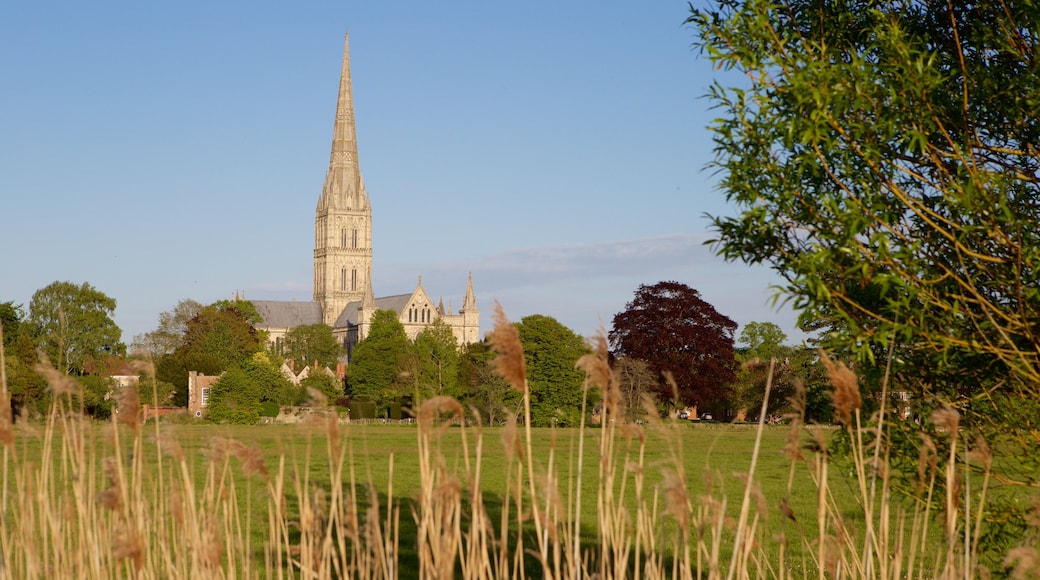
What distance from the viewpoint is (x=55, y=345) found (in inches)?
3022

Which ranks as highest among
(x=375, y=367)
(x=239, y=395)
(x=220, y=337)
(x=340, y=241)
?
(x=340, y=241)

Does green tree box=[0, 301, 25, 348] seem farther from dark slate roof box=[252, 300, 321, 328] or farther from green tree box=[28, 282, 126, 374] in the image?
dark slate roof box=[252, 300, 321, 328]

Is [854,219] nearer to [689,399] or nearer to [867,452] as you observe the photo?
[867,452]

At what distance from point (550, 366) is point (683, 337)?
27.6ft

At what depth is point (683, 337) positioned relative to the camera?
67.9 m

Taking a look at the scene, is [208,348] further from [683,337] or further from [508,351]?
[508,351]

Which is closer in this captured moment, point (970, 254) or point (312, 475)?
point (970, 254)

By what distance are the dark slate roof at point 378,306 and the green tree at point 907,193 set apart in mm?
158127

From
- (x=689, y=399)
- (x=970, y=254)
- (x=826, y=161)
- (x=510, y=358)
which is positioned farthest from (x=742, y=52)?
(x=689, y=399)

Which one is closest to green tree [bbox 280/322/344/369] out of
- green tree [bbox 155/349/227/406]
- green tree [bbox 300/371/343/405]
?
green tree [bbox 155/349/227/406]

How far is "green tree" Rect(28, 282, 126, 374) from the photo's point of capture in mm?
77125

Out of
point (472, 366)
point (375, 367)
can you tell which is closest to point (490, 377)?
point (472, 366)

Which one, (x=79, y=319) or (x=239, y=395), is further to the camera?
(x=79, y=319)

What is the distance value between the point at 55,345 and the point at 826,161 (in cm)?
7787
